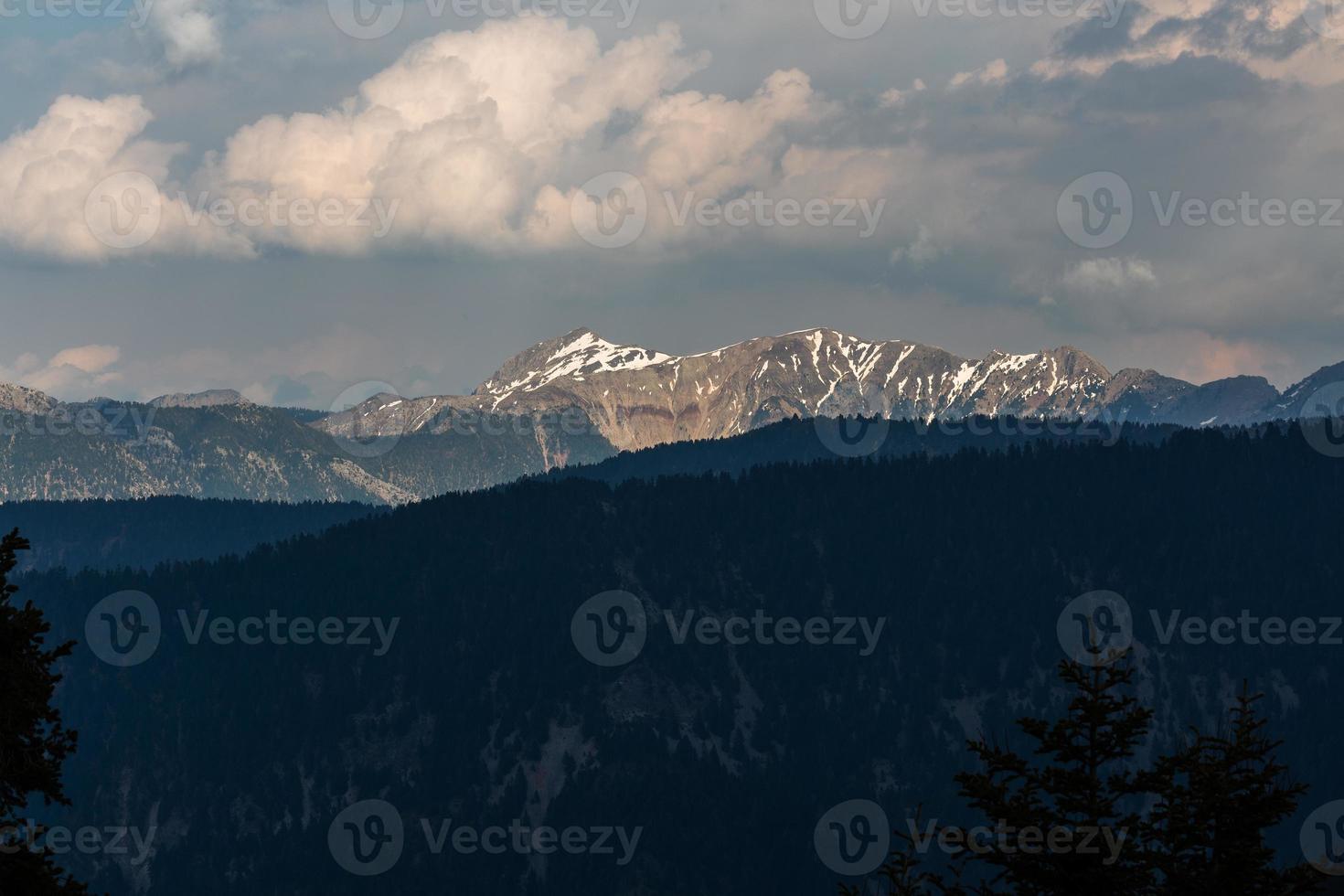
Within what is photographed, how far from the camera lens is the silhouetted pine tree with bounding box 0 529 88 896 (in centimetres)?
3194

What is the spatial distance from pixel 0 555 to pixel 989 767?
63.7 feet

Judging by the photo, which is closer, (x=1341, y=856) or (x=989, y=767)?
(x=989, y=767)

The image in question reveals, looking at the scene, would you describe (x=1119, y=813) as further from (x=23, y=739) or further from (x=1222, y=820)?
(x=23, y=739)

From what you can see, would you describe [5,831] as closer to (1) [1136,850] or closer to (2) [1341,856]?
(1) [1136,850]

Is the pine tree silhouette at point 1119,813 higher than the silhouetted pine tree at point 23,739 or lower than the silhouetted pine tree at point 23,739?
lower

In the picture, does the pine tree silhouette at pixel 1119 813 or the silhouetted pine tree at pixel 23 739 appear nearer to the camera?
the pine tree silhouette at pixel 1119 813

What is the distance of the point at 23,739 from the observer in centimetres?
3338

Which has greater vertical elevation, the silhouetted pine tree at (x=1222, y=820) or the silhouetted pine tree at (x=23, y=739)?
Answer: the silhouetted pine tree at (x=23, y=739)

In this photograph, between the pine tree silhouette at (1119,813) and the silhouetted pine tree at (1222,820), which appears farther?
the silhouetted pine tree at (1222,820)

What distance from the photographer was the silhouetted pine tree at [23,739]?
105ft

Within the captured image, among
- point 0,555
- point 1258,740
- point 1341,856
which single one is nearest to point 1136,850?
point 1258,740

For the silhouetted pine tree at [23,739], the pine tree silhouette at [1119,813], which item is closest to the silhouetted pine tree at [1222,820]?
the pine tree silhouette at [1119,813]

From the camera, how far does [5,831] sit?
3253 centimetres

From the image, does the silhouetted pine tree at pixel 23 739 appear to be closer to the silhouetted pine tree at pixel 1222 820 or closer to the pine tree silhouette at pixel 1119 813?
the pine tree silhouette at pixel 1119 813
